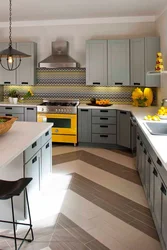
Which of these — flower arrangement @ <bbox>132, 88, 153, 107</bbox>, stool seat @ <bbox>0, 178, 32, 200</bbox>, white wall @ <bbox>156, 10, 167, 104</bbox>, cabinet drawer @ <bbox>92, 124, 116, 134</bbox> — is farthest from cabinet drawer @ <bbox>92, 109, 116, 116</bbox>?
stool seat @ <bbox>0, 178, 32, 200</bbox>

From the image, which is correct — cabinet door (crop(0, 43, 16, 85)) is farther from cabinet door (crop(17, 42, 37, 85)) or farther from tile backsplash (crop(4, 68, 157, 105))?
tile backsplash (crop(4, 68, 157, 105))

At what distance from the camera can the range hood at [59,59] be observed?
6066mm

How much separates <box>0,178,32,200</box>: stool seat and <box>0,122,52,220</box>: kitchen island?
18 centimetres

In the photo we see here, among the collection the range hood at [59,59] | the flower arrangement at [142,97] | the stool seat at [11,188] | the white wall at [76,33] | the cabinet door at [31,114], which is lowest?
the stool seat at [11,188]

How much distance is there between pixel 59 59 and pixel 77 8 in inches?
51.0

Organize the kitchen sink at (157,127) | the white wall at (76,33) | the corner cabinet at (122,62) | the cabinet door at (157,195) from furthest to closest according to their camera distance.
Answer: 1. the white wall at (76,33)
2. the corner cabinet at (122,62)
3. the kitchen sink at (157,127)
4. the cabinet door at (157,195)

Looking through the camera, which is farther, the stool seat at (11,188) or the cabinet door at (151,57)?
the cabinet door at (151,57)

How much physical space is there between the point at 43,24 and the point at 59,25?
1.32 ft

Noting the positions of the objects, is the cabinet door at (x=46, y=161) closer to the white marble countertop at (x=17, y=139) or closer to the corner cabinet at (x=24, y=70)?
the white marble countertop at (x=17, y=139)

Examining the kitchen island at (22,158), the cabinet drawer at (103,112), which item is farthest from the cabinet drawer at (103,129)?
the kitchen island at (22,158)

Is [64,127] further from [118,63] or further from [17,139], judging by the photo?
[17,139]

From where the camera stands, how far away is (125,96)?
6.36m

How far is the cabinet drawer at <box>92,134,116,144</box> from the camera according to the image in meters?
5.89

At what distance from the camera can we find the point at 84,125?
596 centimetres
